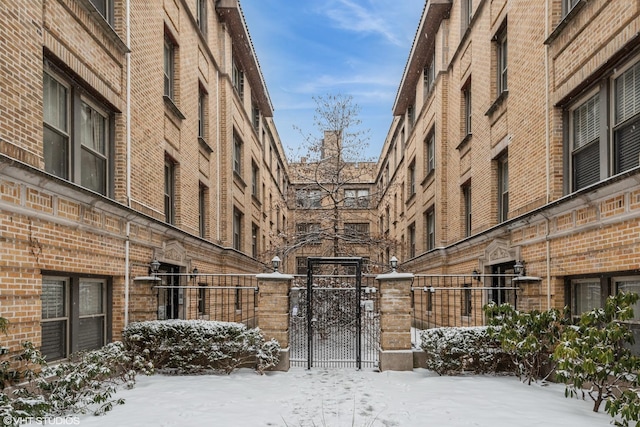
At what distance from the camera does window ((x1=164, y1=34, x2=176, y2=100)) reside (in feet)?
37.2

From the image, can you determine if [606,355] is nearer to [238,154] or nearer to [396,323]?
[396,323]

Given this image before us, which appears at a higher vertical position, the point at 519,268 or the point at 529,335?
the point at 519,268

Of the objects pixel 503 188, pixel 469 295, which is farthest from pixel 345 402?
pixel 469 295

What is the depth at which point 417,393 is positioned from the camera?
708cm

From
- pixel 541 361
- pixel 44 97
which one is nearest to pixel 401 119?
pixel 541 361

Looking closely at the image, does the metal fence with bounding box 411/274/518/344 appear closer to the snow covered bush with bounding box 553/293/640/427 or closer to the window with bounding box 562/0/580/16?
the snow covered bush with bounding box 553/293/640/427

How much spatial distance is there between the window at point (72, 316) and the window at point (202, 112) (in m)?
7.63

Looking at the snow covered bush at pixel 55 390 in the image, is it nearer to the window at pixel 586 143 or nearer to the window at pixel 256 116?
the window at pixel 586 143

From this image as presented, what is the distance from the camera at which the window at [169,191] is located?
36.6ft

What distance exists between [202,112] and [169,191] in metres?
4.21

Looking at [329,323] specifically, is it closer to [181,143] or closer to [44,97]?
[181,143]

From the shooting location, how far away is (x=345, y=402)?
6625mm

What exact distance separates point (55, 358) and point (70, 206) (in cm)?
226

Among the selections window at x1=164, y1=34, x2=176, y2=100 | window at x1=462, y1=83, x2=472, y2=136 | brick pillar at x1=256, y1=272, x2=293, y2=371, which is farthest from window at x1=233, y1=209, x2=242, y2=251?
window at x1=462, y1=83, x2=472, y2=136
